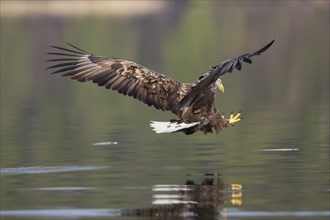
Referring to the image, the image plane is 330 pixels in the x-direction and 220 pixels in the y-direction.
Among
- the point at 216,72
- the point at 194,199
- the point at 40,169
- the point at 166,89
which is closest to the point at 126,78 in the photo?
the point at 166,89

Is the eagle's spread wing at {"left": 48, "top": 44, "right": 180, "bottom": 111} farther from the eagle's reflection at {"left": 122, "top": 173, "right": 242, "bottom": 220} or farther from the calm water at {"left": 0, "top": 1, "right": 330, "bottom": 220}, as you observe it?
the eagle's reflection at {"left": 122, "top": 173, "right": 242, "bottom": 220}

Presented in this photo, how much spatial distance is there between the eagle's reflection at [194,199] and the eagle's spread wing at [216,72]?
0.91m

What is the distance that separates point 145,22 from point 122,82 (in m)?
61.1

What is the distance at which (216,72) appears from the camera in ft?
51.2

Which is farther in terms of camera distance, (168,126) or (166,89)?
(166,89)

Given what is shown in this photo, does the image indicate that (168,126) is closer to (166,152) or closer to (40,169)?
(40,169)

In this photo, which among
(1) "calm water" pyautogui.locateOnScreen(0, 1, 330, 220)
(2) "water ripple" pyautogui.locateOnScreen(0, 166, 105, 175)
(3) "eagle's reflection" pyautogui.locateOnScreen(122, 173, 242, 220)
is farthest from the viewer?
(2) "water ripple" pyautogui.locateOnScreen(0, 166, 105, 175)

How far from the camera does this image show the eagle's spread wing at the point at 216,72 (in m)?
15.4

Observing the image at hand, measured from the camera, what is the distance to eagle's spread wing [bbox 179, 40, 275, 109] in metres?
15.4

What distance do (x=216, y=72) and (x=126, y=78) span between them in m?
1.82

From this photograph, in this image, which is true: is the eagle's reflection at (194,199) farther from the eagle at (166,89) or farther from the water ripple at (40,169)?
the water ripple at (40,169)

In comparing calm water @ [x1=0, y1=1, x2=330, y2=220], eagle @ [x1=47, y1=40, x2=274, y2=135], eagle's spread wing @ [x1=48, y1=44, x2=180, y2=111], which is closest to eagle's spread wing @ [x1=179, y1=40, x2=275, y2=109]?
eagle @ [x1=47, y1=40, x2=274, y2=135]

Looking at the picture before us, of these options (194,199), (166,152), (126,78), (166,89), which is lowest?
(194,199)

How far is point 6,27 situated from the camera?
7625cm
